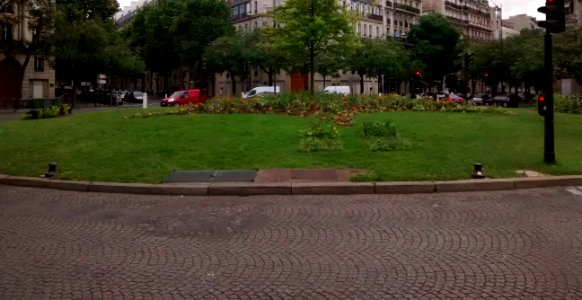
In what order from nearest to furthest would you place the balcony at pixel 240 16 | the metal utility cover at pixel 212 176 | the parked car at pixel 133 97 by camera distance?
the metal utility cover at pixel 212 176 → the parked car at pixel 133 97 → the balcony at pixel 240 16

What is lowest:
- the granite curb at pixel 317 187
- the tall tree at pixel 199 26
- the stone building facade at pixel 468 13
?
the granite curb at pixel 317 187

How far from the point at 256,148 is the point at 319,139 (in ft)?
5.13

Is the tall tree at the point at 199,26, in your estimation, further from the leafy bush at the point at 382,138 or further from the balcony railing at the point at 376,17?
the leafy bush at the point at 382,138

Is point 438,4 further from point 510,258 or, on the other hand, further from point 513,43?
point 510,258

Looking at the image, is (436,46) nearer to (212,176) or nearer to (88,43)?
(88,43)

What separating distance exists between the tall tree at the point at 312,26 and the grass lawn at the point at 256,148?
6.67 meters

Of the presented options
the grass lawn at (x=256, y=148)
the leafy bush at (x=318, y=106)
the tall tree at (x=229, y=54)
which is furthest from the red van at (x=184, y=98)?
the grass lawn at (x=256, y=148)

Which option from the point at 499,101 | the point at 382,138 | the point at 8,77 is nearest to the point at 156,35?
the point at 8,77

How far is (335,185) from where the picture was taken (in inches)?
368

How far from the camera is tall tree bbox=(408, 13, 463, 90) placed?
7619cm

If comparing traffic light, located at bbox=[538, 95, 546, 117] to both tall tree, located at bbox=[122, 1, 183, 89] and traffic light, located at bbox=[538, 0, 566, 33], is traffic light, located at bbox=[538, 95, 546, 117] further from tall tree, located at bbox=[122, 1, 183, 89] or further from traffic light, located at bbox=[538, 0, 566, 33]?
tall tree, located at bbox=[122, 1, 183, 89]

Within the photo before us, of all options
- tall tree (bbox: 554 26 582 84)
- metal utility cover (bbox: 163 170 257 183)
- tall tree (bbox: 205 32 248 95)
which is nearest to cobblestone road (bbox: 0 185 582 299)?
metal utility cover (bbox: 163 170 257 183)

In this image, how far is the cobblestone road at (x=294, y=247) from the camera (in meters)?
4.88

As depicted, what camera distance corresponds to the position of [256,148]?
12.8m
